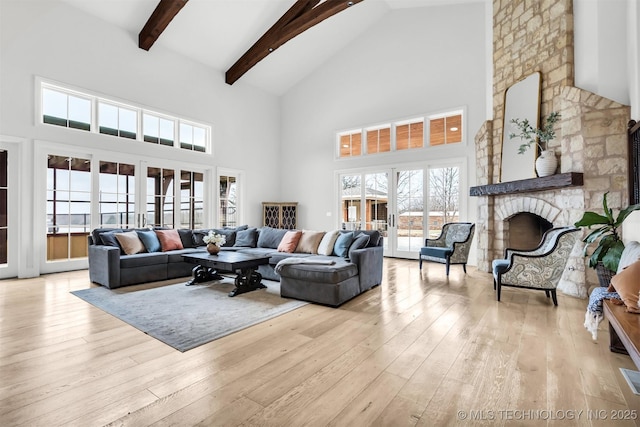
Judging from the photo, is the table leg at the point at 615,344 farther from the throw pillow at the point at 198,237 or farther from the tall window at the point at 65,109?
the tall window at the point at 65,109

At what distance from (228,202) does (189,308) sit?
5098 millimetres

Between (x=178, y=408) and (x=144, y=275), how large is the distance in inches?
141

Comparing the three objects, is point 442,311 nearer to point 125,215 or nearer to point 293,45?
point 125,215

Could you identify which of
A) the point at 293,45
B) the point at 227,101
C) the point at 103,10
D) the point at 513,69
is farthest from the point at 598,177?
the point at 103,10

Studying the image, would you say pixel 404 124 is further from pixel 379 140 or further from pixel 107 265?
pixel 107 265

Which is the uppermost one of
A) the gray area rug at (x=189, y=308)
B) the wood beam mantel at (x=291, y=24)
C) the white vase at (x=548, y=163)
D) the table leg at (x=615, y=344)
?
the wood beam mantel at (x=291, y=24)

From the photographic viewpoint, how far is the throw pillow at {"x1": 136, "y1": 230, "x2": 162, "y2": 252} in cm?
510

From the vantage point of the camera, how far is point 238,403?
68.1 inches

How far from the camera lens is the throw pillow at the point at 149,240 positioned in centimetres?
510

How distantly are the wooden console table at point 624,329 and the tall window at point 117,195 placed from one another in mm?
7230

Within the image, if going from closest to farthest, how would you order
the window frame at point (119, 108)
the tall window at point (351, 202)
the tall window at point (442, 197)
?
the window frame at point (119, 108)
the tall window at point (442, 197)
the tall window at point (351, 202)

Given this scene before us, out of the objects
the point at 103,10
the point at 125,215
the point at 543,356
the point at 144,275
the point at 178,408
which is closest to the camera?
the point at 178,408

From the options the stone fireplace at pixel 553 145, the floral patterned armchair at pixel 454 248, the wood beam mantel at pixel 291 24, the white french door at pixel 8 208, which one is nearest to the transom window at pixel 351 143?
the wood beam mantel at pixel 291 24

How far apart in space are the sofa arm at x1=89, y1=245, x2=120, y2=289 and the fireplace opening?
6147 millimetres
